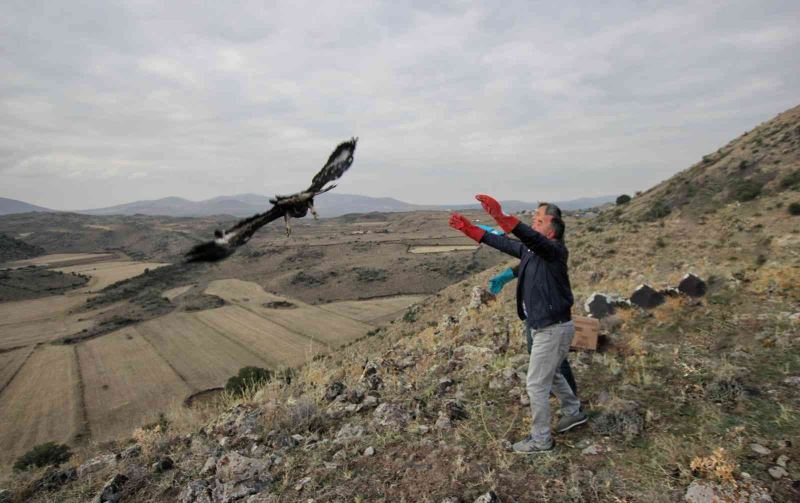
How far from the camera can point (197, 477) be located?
4.92 m

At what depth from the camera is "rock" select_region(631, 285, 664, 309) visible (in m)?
9.40

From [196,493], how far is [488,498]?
3424 mm

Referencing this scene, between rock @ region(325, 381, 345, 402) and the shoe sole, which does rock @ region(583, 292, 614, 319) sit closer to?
the shoe sole

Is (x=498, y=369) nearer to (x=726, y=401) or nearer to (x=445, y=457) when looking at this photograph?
(x=445, y=457)

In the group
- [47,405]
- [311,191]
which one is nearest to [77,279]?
[47,405]

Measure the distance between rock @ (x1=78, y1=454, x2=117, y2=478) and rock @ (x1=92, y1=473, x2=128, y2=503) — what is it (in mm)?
991

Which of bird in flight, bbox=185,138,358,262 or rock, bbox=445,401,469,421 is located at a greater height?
bird in flight, bbox=185,138,358,262

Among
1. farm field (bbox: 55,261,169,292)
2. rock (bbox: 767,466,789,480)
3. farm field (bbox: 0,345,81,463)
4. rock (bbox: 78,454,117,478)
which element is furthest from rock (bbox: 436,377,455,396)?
farm field (bbox: 55,261,169,292)

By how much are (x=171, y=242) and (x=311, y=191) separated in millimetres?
106762

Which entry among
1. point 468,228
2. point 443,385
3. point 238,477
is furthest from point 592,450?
point 238,477

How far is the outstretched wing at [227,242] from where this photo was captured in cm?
459

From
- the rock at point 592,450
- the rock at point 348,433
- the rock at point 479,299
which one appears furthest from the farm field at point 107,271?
the rock at point 592,450

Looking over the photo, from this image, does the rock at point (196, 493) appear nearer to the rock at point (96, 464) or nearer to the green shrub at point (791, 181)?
the rock at point (96, 464)

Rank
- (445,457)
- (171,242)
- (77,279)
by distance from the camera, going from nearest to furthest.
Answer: (445,457) → (77,279) → (171,242)
